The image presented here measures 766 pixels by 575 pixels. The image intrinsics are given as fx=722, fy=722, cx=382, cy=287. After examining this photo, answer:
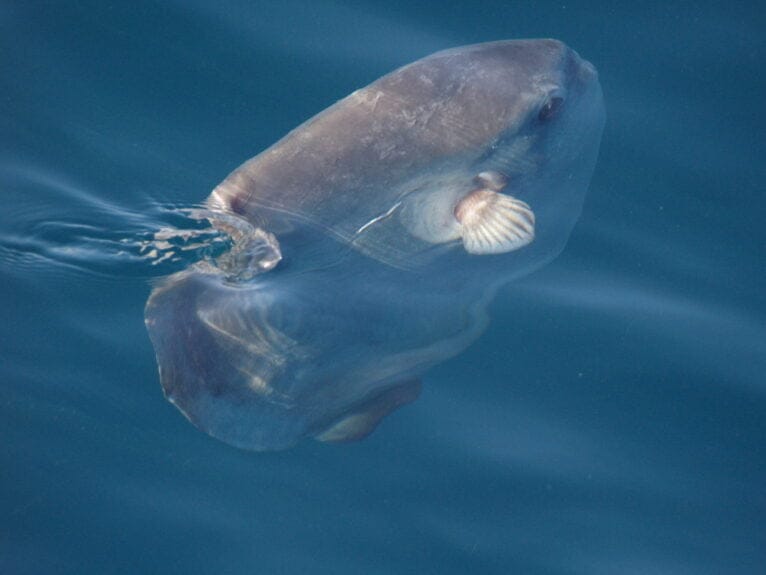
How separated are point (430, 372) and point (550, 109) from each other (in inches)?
69.7

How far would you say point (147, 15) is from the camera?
17.1 ft

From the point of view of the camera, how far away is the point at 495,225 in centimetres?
371

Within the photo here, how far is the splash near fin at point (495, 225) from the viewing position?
12.2ft

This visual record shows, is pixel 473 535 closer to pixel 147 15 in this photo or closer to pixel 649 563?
pixel 649 563

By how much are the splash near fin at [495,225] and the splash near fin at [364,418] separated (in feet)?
3.40

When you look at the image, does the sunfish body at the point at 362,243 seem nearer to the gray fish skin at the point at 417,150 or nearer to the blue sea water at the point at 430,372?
the gray fish skin at the point at 417,150

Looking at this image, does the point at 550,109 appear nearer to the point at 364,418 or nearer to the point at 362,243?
the point at 362,243

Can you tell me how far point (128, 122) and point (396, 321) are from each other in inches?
94.8

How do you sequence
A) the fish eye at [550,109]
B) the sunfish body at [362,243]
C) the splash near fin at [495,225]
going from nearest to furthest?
the sunfish body at [362,243] → the splash near fin at [495,225] → the fish eye at [550,109]

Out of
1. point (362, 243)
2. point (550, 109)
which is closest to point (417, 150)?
point (362, 243)

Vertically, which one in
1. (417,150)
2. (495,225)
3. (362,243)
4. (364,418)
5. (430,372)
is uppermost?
(417,150)

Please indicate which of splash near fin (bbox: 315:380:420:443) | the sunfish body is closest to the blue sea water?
splash near fin (bbox: 315:380:420:443)

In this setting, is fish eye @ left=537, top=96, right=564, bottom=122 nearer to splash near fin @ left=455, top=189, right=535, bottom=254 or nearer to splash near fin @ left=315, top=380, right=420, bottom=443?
splash near fin @ left=455, top=189, right=535, bottom=254

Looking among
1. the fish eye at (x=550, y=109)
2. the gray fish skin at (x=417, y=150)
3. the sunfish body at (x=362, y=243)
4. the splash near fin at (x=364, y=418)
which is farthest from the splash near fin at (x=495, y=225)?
the splash near fin at (x=364, y=418)
